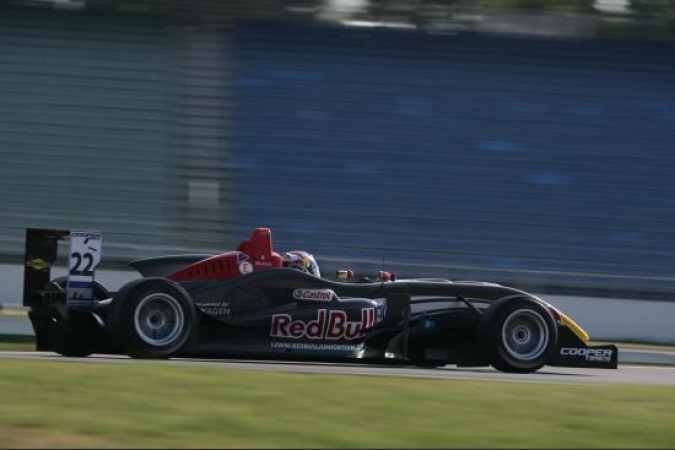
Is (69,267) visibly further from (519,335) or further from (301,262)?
(519,335)

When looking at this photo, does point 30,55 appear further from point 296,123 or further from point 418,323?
point 418,323

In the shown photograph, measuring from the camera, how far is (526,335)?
354 inches

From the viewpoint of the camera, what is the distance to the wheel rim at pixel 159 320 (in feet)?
27.4

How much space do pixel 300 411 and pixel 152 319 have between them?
2591 mm

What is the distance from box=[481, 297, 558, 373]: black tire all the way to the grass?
3.71 ft

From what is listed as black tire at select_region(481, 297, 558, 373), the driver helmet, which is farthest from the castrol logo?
black tire at select_region(481, 297, 558, 373)

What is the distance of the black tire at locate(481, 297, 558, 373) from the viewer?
880 cm

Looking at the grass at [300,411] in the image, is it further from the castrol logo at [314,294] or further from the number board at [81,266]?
the castrol logo at [314,294]

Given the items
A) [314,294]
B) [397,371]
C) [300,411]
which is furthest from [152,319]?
[300,411]

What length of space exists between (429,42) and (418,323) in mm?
9861

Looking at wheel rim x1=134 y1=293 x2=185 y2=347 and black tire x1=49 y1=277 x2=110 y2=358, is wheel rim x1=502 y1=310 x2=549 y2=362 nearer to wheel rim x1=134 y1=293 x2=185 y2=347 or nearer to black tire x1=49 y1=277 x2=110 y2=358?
wheel rim x1=134 y1=293 x2=185 y2=347

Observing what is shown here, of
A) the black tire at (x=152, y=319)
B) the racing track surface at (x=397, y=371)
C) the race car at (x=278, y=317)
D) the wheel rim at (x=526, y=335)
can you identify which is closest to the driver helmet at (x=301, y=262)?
the race car at (x=278, y=317)

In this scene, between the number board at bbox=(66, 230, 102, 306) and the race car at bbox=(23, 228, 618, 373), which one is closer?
the race car at bbox=(23, 228, 618, 373)

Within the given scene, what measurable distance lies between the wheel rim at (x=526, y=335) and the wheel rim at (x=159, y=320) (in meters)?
2.51
